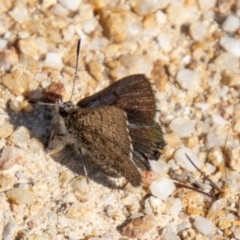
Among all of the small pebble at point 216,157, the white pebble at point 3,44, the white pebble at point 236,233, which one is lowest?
the white pebble at point 236,233

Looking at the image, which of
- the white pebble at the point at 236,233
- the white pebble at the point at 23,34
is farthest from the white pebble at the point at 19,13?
the white pebble at the point at 236,233

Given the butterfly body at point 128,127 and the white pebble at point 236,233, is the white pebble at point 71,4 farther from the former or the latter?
the white pebble at point 236,233

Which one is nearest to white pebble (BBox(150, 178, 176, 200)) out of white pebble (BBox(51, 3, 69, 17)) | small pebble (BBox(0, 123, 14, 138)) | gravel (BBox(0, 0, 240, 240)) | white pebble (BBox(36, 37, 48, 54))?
gravel (BBox(0, 0, 240, 240))

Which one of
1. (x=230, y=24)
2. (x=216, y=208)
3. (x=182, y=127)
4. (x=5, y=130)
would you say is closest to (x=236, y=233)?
(x=216, y=208)

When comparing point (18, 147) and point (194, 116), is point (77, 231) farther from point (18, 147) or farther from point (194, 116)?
point (194, 116)

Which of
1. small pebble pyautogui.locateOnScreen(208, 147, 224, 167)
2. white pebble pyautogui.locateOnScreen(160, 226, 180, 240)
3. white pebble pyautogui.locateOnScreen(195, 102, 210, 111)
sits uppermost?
white pebble pyautogui.locateOnScreen(195, 102, 210, 111)

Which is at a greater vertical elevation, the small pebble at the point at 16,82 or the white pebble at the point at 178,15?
the white pebble at the point at 178,15

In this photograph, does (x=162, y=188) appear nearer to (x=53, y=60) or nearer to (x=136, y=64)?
(x=136, y=64)

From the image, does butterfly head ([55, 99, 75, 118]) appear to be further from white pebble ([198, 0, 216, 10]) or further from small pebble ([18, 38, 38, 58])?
white pebble ([198, 0, 216, 10])
